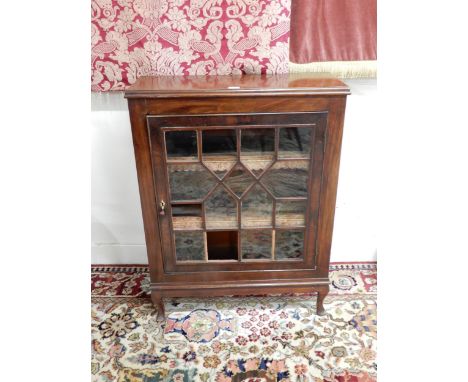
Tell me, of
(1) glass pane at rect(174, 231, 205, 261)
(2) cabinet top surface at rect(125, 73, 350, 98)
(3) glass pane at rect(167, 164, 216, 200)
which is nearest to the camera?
(2) cabinet top surface at rect(125, 73, 350, 98)

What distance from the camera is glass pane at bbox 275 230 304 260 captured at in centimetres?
129

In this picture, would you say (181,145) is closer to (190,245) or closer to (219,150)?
(219,150)

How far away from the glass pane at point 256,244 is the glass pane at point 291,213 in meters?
0.06

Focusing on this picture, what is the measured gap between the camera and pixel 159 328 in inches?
55.4

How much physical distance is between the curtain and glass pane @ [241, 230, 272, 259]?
62 cm

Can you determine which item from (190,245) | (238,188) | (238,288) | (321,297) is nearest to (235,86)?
(238,188)

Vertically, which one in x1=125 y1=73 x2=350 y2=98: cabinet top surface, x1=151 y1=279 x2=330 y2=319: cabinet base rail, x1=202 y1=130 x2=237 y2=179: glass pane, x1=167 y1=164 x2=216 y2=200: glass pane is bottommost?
x1=151 y1=279 x2=330 y2=319: cabinet base rail

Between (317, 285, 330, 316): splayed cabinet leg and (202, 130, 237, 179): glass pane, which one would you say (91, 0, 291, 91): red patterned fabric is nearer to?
(202, 130, 237, 179): glass pane

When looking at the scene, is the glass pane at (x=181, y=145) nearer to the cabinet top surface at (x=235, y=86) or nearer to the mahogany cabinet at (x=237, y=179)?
the mahogany cabinet at (x=237, y=179)

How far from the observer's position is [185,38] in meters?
1.30

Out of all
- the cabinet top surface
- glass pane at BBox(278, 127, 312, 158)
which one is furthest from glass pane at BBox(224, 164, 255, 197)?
the cabinet top surface

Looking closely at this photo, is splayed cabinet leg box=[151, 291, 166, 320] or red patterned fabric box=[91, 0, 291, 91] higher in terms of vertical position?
red patterned fabric box=[91, 0, 291, 91]
